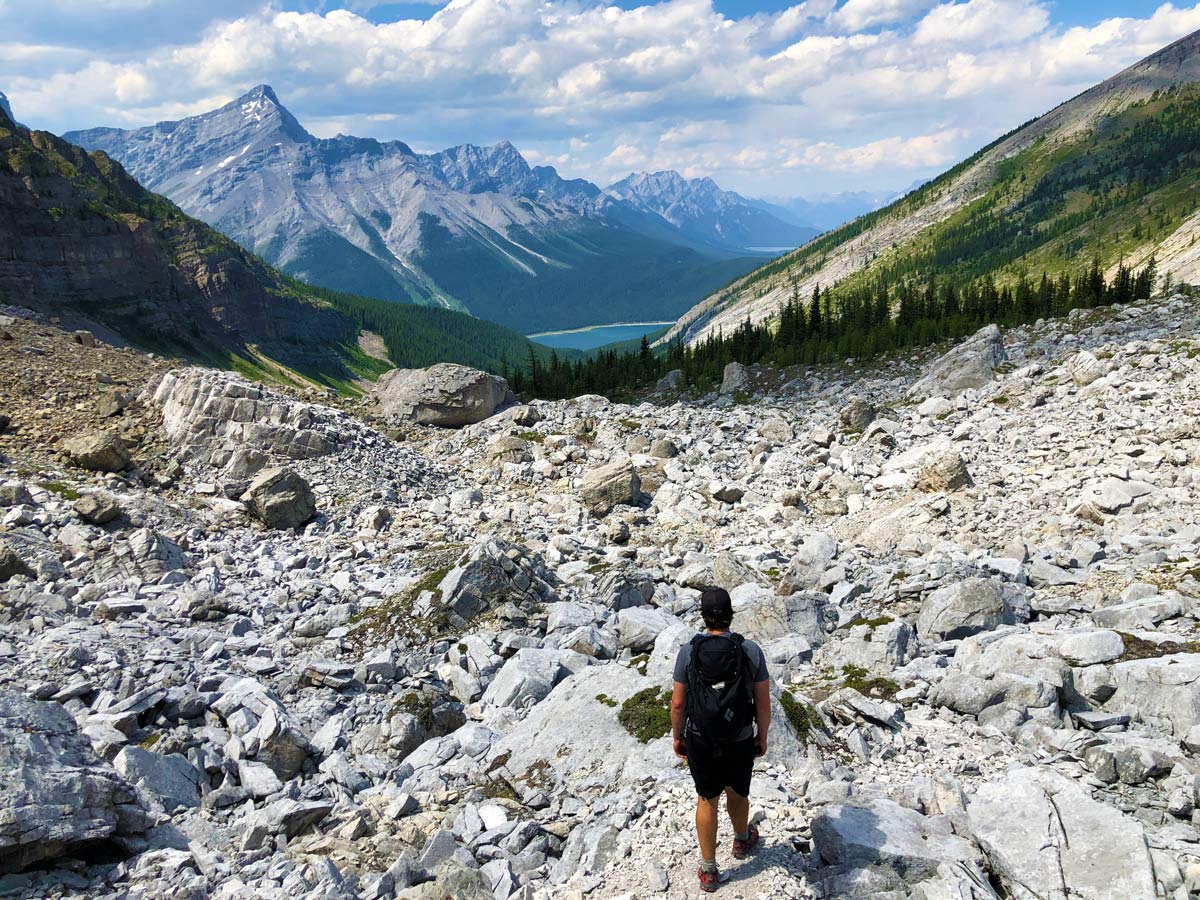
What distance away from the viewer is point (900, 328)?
54.5 meters

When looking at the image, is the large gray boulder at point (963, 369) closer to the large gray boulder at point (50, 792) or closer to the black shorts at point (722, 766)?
the black shorts at point (722, 766)

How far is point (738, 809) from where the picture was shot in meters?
7.34

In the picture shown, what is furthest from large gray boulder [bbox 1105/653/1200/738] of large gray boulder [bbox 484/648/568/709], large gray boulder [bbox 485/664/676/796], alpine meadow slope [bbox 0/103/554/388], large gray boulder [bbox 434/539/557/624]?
alpine meadow slope [bbox 0/103/554/388]

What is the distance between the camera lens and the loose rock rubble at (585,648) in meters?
7.86

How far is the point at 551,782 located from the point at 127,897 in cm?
522

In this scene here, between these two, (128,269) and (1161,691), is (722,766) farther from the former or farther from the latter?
(128,269)

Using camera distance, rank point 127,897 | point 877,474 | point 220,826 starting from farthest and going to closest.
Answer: point 877,474
point 220,826
point 127,897

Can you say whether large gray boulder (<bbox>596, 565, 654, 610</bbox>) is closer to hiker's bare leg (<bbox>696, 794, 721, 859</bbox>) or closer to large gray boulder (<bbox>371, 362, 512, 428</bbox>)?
hiker's bare leg (<bbox>696, 794, 721, 859</bbox>)

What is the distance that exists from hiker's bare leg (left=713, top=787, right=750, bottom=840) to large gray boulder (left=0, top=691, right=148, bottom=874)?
777cm

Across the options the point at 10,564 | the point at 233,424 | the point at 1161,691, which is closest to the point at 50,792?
the point at 10,564

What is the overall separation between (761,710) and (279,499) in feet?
67.3

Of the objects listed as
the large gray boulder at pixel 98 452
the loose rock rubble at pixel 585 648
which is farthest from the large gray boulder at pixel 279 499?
the large gray boulder at pixel 98 452

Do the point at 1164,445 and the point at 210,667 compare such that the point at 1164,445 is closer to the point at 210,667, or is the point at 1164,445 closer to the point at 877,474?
the point at 877,474

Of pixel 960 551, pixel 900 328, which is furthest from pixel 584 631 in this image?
pixel 900 328
